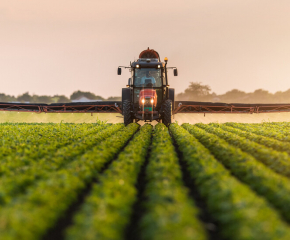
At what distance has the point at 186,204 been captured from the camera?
307cm

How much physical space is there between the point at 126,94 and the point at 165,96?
3.28 m

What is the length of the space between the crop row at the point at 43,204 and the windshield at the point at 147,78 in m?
9.29

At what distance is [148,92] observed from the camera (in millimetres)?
13000

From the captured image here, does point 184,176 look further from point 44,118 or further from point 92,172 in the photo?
point 44,118

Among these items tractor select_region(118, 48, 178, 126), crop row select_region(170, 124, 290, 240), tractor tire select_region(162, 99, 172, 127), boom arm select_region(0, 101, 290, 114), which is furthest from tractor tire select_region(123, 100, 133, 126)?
→ crop row select_region(170, 124, 290, 240)

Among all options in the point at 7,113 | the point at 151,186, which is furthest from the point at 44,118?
the point at 151,186

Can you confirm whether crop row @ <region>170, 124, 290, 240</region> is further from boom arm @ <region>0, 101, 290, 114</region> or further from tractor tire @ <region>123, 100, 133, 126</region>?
boom arm @ <region>0, 101, 290, 114</region>

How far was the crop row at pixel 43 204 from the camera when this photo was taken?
102 inches

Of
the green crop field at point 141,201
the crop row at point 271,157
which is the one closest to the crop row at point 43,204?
the green crop field at point 141,201

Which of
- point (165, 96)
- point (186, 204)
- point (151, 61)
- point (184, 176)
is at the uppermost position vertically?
point (151, 61)

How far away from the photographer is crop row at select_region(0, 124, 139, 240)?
8.46 ft

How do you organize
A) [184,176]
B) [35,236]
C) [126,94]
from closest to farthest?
[35,236] → [184,176] → [126,94]

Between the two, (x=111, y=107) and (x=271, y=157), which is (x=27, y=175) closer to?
(x=271, y=157)

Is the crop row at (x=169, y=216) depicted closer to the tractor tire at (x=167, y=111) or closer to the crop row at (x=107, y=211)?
the crop row at (x=107, y=211)
